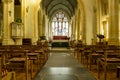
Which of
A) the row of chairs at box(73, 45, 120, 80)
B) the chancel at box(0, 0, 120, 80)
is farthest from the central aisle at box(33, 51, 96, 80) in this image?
the row of chairs at box(73, 45, 120, 80)

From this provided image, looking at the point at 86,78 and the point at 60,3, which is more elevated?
the point at 60,3

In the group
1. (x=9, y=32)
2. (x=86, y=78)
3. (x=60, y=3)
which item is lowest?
(x=86, y=78)

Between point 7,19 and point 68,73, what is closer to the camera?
point 68,73

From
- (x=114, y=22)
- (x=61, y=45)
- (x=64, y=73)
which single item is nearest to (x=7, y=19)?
(x=114, y=22)

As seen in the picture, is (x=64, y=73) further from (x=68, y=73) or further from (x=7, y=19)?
(x=7, y=19)

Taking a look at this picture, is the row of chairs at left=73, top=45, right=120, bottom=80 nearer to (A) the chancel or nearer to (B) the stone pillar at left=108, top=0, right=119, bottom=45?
(A) the chancel

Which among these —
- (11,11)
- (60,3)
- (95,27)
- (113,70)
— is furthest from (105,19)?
(60,3)

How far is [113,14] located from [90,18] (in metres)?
10.1

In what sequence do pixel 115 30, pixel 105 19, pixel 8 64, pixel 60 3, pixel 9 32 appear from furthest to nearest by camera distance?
pixel 60 3
pixel 105 19
pixel 9 32
pixel 115 30
pixel 8 64

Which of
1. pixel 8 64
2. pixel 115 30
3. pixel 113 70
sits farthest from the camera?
pixel 115 30

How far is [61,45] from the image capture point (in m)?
33.6

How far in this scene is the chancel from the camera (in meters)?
8.69

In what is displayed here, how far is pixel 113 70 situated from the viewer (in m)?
10.3

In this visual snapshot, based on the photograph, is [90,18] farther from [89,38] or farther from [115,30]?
[115,30]
